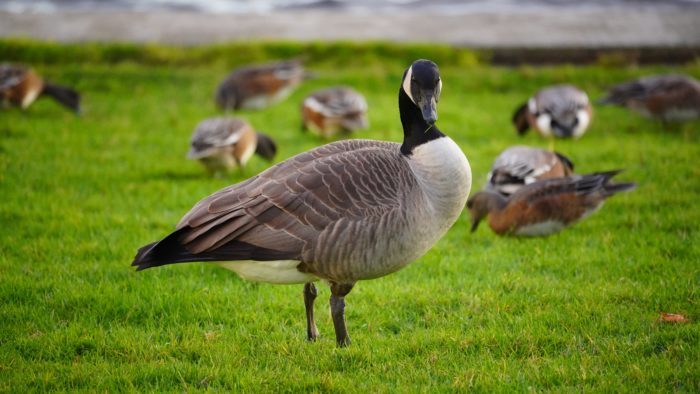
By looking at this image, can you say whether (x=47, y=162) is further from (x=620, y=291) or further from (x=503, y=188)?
(x=620, y=291)

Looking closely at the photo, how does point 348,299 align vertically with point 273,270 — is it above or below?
below

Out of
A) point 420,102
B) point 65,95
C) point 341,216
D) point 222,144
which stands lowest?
point 65,95

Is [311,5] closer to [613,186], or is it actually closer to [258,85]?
[258,85]

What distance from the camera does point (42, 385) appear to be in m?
4.87

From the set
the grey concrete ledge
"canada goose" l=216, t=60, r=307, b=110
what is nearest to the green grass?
"canada goose" l=216, t=60, r=307, b=110

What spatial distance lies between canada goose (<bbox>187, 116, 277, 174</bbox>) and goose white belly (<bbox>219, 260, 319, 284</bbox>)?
437cm

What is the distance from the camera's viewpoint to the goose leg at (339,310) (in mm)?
5301

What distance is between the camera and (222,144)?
31.3ft

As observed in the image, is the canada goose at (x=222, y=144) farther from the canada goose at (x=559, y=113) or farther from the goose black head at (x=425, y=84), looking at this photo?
the goose black head at (x=425, y=84)

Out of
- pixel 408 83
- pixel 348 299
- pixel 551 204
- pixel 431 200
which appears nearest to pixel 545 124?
pixel 551 204

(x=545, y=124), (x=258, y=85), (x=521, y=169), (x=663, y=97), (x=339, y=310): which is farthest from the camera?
(x=258, y=85)

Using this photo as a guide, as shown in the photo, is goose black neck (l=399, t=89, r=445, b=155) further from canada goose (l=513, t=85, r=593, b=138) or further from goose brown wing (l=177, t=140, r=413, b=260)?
canada goose (l=513, t=85, r=593, b=138)

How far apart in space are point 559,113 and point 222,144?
4.63m

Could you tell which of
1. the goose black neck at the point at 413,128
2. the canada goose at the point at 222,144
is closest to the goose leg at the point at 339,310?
the goose black neck at the point at 413,128
